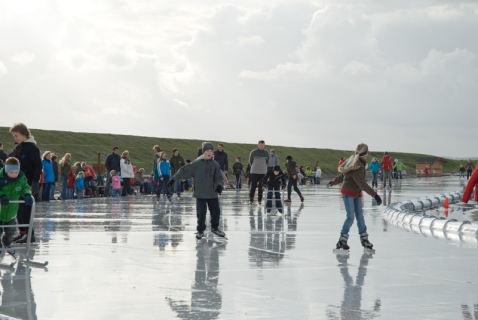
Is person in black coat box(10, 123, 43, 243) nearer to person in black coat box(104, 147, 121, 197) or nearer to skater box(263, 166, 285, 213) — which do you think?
skater box(263, 166, 285, 213)

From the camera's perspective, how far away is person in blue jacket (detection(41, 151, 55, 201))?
25625 mm

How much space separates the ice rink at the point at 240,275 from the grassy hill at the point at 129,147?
263 ft

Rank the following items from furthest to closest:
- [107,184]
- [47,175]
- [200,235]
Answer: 1. [107,184]
2. [47,175]
3. [200,235]

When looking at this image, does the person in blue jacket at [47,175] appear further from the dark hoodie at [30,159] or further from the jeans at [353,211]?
the jeans at [353,211]

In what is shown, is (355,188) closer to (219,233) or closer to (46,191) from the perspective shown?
(219,233)

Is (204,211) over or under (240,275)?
over

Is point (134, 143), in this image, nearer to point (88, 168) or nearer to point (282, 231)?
point (88, 168)

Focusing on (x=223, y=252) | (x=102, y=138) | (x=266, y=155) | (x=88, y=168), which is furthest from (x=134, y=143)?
(x=223, y=252)

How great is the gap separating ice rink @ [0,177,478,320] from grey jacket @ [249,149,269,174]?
653 cm

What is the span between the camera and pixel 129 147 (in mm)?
138000

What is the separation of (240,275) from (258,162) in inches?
538

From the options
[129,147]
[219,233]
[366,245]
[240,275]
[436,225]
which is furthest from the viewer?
[129,147]

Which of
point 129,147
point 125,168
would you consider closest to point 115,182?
point 125,168

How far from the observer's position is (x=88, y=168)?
1241 inches
